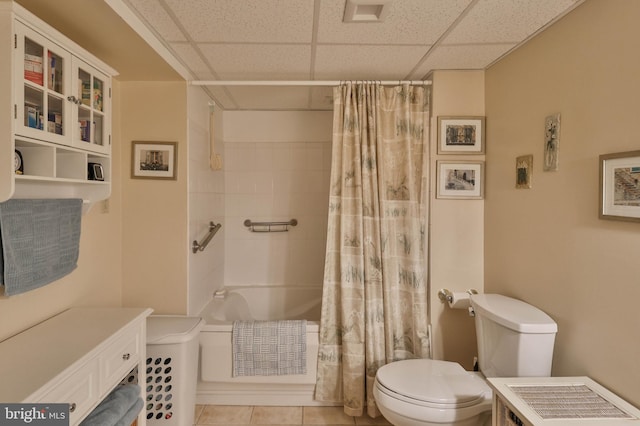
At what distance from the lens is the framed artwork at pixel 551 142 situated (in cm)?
154

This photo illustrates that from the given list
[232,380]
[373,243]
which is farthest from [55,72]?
[232,380]

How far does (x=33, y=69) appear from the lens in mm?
1144

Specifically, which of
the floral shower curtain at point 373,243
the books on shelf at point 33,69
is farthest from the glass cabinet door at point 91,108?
the floral shower curtain at point 373,243

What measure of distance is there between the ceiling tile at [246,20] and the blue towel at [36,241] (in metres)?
0.96

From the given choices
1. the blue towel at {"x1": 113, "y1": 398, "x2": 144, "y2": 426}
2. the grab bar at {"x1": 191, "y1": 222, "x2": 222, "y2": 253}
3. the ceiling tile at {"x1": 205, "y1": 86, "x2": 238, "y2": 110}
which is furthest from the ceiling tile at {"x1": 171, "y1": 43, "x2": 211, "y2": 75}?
the blue towel at {"x1": 113, "y1": 398, "x2": 144, "y2": 426}

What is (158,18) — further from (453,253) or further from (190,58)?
(453,253)

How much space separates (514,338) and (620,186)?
29.1 inches

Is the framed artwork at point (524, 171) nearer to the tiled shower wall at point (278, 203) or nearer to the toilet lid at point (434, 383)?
the toilet lid at point (434, 383)

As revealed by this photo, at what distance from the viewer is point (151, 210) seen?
210cm

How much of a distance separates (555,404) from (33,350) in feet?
6.06

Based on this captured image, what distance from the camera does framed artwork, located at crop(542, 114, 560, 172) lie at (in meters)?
1.54

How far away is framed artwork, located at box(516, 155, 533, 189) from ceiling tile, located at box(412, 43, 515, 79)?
1.96ft

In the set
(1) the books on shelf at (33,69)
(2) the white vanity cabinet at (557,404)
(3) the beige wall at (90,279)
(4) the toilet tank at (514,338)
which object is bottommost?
(2) the white vanity cabinet at (557,404)

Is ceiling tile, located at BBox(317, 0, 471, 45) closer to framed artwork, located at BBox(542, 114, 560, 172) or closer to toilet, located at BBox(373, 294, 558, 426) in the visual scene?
framed artwork, located at BBox(542, 114, 560, 172)
